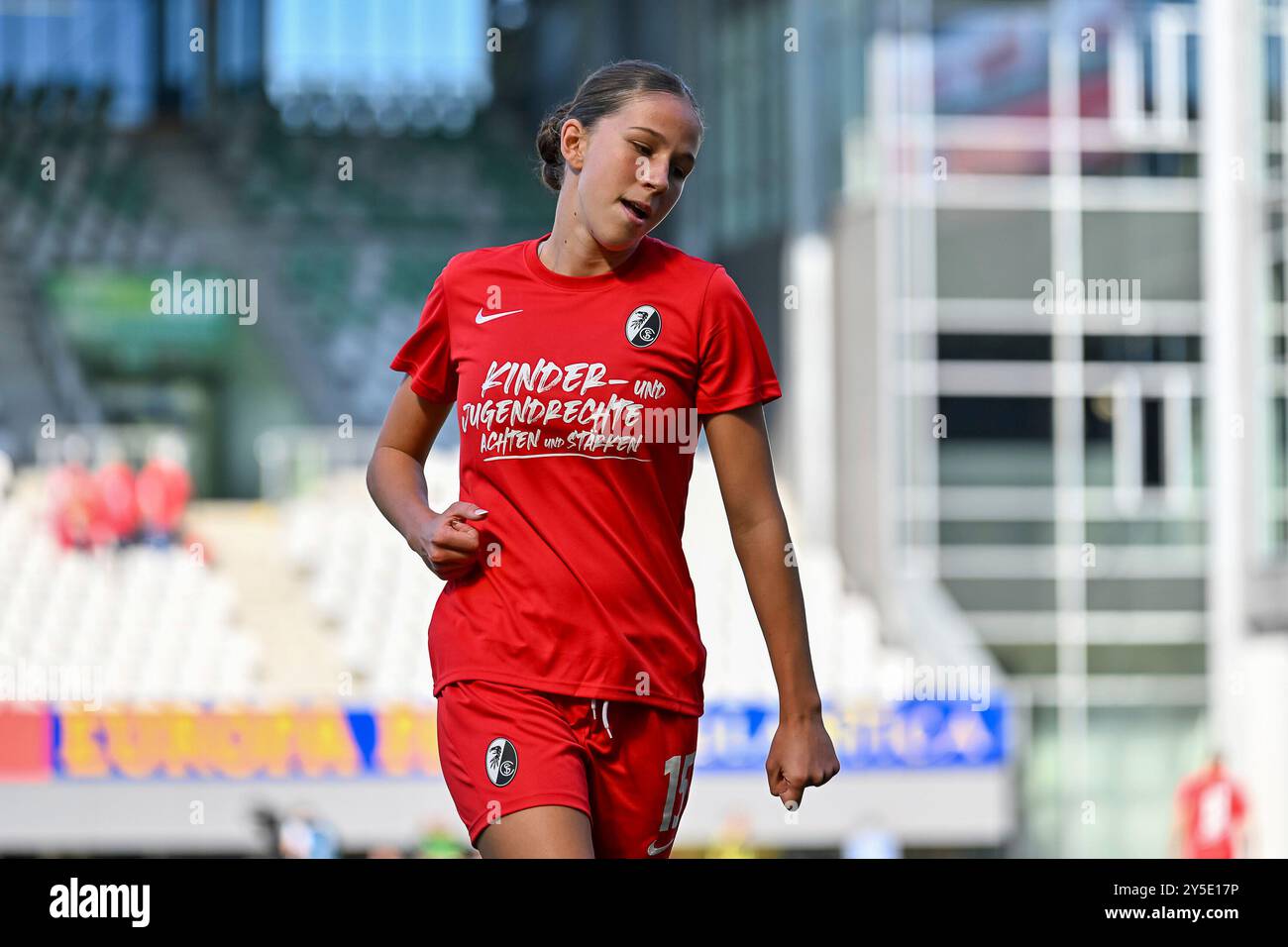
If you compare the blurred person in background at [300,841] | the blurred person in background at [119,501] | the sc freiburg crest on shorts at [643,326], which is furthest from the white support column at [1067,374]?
the sc freiburg crest on shorts at [643,326]

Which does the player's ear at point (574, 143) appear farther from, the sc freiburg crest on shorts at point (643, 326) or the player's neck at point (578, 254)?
the sc freiburg crest on shorts at point (643, 326)

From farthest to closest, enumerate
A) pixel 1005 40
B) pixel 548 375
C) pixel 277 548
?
pixel 277 548 < pixel 1005 40 < pixel 548 375

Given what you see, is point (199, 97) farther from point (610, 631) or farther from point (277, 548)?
point (610, 631)

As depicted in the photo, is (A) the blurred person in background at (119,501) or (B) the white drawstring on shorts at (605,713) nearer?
(B) the white drawstring on shorts at (605,713)

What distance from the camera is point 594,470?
2.37 meters

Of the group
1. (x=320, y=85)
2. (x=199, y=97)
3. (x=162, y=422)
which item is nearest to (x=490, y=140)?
(x=320, y=85)

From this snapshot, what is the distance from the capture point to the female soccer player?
2352 millimetres

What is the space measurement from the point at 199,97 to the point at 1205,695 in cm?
1626

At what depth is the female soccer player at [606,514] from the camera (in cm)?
235

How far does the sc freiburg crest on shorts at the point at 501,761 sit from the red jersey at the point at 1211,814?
30.5ft

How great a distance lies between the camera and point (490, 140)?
25.5m

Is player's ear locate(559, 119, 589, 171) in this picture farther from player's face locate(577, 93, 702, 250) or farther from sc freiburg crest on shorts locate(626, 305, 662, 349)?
sc freiburg crest on shorts locate(626, 305, 662, 349)

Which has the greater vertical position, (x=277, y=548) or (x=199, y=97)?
(x=199, y=97)

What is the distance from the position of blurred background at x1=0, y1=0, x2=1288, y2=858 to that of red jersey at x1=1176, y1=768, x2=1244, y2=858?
3cm
